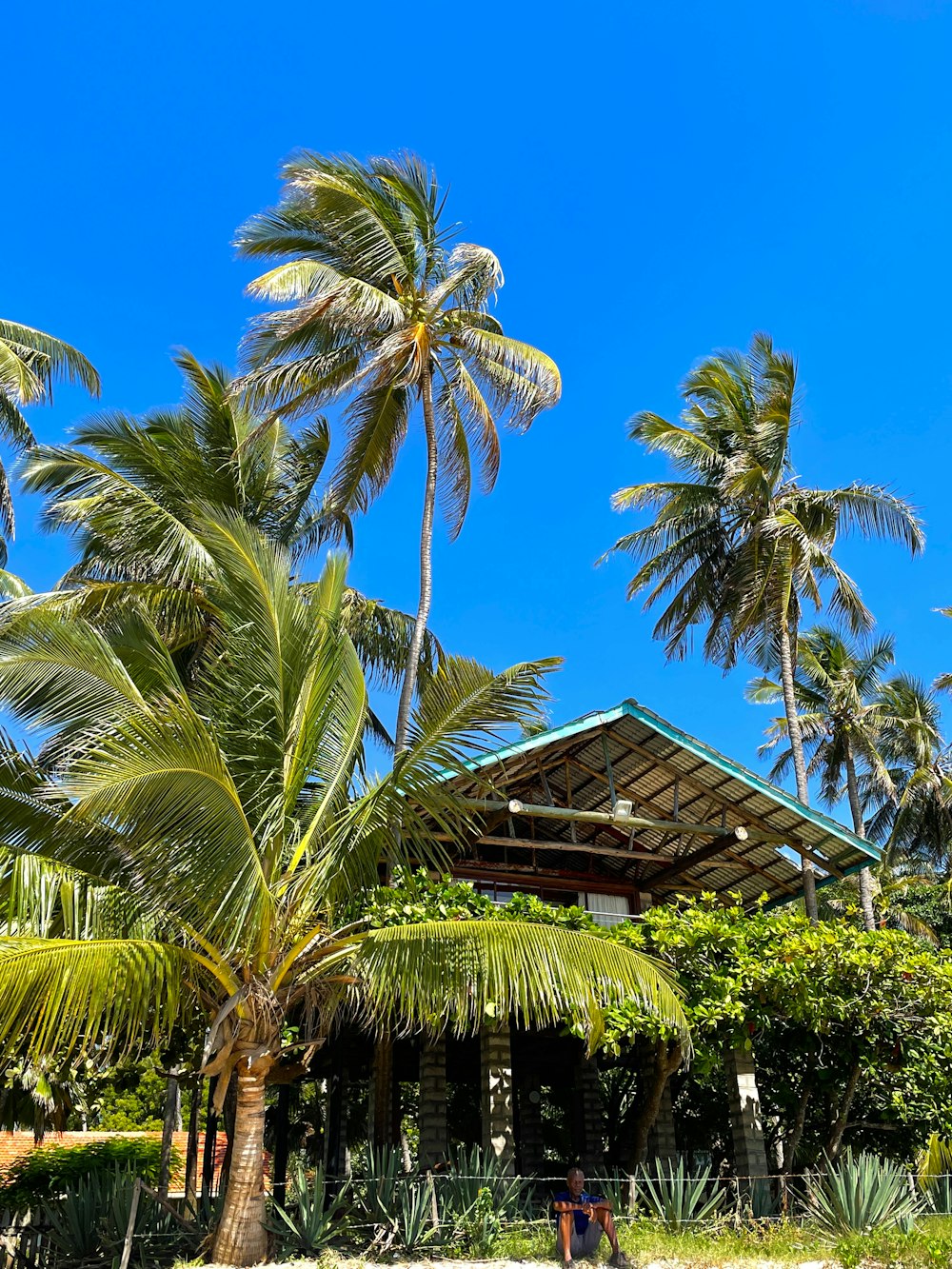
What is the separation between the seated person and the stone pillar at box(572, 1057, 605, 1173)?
715cm

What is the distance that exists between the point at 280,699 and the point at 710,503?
620 inches

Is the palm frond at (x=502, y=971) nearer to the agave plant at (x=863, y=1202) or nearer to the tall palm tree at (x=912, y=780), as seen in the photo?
the agave plant at (x=863, y=1202)

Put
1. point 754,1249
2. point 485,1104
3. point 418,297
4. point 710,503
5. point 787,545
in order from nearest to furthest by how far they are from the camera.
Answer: point 754,1249, point 485,1104, point 418,297, point 787,545, point 710,503

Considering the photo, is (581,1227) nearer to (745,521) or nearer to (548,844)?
(548,844)

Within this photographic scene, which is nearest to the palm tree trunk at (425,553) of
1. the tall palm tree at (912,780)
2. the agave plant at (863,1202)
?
the agave plant at (863,1202)

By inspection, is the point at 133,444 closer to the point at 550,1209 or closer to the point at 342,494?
the point at 342,494

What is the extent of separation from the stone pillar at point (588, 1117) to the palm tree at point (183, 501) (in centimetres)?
742

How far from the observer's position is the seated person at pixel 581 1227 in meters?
10.2

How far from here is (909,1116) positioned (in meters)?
14.7

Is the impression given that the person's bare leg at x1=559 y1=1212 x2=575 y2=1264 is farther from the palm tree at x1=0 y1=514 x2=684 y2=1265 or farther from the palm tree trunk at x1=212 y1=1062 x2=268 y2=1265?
the palm tree trunk at x1=212 y1=1062 x2=268 y2=1265

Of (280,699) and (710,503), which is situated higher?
(710,503)

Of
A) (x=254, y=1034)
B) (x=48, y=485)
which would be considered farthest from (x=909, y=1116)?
(x=48, y=485)

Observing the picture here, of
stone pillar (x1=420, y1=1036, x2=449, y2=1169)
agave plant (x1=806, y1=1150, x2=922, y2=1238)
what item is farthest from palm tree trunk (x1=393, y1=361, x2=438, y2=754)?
agave plant (x1=806, y1=1150, x2=922, y2=1238)

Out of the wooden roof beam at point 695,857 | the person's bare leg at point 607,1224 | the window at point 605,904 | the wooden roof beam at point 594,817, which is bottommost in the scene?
the person's bare leg at point 607,1224
